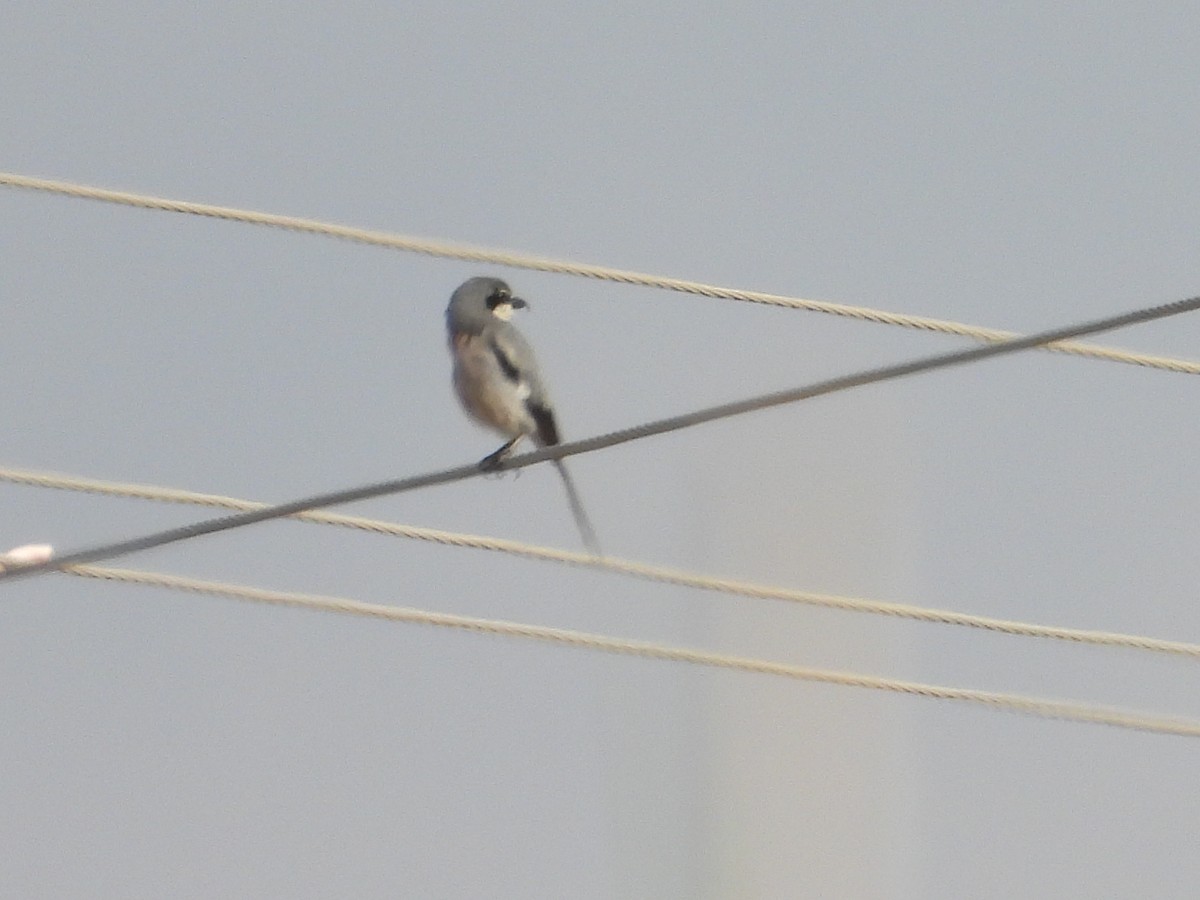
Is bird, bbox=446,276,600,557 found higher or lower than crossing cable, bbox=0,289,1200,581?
higher

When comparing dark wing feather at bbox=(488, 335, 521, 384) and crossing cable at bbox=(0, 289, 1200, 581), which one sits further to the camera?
dark wing feather at bbox=(488, 335, 521, 384)

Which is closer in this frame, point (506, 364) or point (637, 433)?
point (637, 433)

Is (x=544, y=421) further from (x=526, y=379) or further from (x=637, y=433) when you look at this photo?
(x=637, y=433)

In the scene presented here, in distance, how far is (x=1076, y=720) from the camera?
296 inches

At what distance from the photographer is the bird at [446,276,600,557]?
25.7 ft

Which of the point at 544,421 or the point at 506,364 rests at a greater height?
the point at 506,364

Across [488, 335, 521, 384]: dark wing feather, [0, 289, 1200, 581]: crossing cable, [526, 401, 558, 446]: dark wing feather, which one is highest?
[488, 335, 521, 384]: dark wing feather

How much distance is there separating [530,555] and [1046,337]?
2635 millimetres

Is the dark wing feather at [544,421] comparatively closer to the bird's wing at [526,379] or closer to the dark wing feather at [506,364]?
the bird's wing at [526,379]

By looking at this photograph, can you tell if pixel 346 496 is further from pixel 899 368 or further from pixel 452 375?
pixel 452 375

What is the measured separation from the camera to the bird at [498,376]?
7.85 m

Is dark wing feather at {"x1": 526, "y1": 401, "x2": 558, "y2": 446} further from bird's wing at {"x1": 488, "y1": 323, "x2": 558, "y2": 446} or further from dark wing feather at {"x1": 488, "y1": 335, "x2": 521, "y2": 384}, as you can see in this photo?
dark wing feather at {"x1": 488, "y1": 335, "x2": 521, "y2": 384}

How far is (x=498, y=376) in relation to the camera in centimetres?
791

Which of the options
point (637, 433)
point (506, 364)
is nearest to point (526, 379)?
point (506, 364)
